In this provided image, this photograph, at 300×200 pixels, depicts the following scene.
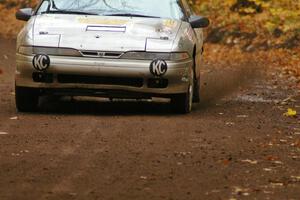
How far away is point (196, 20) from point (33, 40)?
232 centimetres

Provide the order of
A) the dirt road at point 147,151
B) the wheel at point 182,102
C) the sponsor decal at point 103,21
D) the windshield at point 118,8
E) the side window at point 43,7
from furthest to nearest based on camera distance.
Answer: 1. the side window at point 43,7
2. the windshield at point 118,8
3. the wheel at point 182,102
4. the sponsor decal at point 103,21
5. the dirt road at point 147,151

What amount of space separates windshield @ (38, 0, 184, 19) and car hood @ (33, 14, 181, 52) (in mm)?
400

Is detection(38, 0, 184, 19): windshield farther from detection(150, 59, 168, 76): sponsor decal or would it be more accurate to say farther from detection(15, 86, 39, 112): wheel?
detection(15, 86, 39, 112): wheel

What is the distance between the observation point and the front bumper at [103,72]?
36.1ft

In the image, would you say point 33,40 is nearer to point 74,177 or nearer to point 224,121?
point 224,121

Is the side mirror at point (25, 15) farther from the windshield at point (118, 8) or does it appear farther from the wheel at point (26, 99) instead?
the wheel at point (26, 99)

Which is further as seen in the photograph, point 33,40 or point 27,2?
point 27,2

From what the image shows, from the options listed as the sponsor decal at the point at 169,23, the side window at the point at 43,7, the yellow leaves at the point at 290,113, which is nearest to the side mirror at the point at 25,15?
the side window at the point at 43,7

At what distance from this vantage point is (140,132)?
32.2 ft

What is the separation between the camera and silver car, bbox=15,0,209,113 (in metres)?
11.0

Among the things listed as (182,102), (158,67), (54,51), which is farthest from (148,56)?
(54,51)

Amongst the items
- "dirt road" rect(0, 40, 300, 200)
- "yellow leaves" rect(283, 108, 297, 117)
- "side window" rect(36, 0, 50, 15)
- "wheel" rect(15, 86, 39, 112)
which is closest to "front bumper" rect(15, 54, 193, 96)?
"wheel" rect(15, 86, 39, 112)

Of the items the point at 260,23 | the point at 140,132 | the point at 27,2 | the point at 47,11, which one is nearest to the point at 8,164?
the point at 140,132

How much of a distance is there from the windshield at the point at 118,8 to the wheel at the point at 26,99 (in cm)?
112
